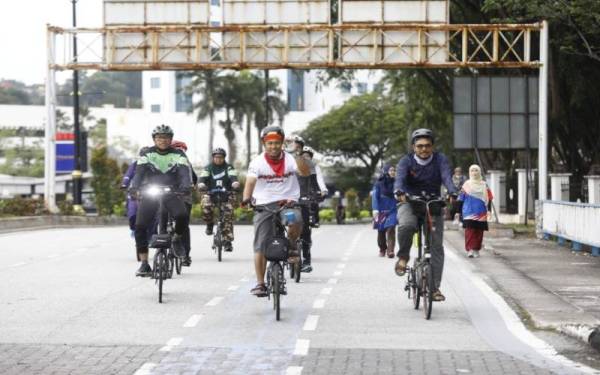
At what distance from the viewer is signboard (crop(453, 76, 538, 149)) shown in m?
34.1

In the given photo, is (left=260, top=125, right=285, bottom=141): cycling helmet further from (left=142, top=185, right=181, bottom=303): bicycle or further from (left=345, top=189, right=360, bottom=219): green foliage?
(left=345, top=189, right=360, bottom=219): green foliage

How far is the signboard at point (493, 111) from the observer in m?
34.1

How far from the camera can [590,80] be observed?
3828 cm

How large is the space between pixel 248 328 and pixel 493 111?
936 inches

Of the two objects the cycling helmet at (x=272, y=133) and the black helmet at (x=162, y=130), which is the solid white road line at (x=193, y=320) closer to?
the cycling helmet at (x=272, y=133)

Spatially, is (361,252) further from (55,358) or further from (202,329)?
(55,358)

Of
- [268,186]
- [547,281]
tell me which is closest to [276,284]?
[268,186]

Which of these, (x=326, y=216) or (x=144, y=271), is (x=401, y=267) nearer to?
(x=144, y=271)

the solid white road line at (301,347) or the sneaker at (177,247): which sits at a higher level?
the sneaker at (177,247)

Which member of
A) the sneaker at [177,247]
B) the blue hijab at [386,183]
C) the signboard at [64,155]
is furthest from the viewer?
the signboard at [64,155]

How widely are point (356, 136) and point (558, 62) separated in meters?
60.8

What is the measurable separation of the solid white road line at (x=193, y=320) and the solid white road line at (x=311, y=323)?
3.44 ft

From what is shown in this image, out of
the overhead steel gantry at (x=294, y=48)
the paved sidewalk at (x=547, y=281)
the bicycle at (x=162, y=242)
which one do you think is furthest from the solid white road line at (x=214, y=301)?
the overhead steel gantry at (x=294, y=48)

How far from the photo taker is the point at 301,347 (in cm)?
1017
